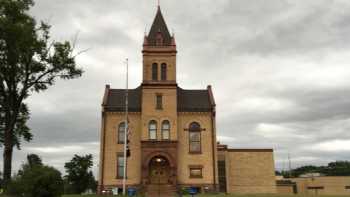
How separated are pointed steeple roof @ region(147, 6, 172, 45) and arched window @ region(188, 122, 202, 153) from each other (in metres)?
9.13

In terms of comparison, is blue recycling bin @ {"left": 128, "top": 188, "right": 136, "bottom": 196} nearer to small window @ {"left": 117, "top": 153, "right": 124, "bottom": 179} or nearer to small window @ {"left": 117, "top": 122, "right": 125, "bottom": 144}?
small window @ {"left": 117, "top": 153, "right": 124, "bottom": 179}

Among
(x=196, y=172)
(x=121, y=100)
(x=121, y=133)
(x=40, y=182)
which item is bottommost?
(x=40, y=182)

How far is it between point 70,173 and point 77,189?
10.0 feet

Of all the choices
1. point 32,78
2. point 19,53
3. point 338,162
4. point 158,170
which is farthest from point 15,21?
point 338,162

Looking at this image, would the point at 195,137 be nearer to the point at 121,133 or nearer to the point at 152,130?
the point at 152,130

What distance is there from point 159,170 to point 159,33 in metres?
14.2


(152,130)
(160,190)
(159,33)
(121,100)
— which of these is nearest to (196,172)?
(160,190)

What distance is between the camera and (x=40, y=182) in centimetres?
2472

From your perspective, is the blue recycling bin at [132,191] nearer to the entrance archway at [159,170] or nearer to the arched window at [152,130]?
the entrance archway at [159,170]

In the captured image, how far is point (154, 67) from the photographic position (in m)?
43.9

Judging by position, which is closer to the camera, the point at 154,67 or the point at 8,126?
A: the point at 8,126

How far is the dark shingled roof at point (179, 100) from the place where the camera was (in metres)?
43.5

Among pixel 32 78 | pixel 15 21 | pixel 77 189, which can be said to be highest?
pixel 15 21

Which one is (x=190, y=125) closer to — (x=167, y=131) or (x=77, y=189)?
(x=167, y=131)
